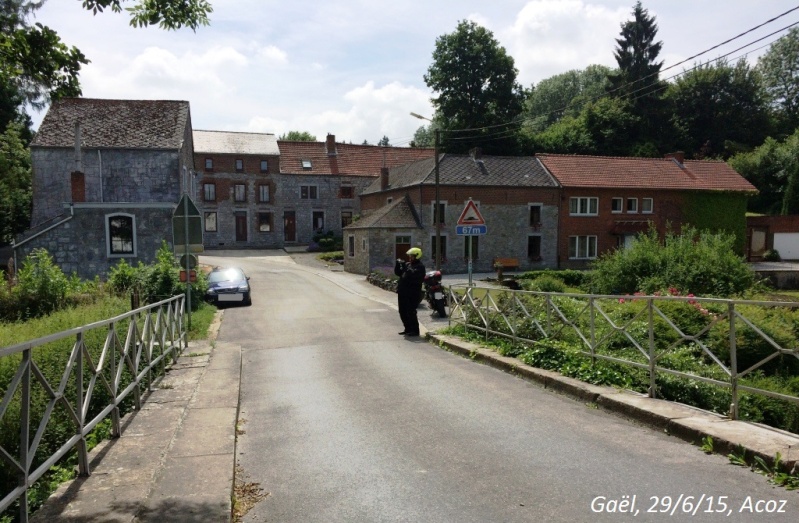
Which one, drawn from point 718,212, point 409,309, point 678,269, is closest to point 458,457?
point 409,309

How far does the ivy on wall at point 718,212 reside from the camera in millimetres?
42531

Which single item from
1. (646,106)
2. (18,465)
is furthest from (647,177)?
(18,465)

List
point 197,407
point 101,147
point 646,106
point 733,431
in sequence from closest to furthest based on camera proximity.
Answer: point 733,431 < point 197,407 < point 101,147 < point 646,106

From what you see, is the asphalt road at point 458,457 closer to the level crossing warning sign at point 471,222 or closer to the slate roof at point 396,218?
the level crossing warning sign at point 471,222

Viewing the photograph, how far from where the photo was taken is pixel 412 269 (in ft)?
43.9

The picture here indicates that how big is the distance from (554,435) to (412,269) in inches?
307

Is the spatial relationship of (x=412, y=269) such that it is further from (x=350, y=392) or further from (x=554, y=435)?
(x=554, y=435)

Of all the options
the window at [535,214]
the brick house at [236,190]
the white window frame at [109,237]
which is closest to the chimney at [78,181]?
the white window frame at [109,237]

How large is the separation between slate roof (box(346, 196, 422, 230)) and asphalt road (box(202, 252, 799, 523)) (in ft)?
87.7

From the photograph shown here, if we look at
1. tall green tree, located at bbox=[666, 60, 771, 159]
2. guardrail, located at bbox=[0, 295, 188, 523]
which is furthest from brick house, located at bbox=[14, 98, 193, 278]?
tall green tree, located at bbox=[666, 60, 771, 159]

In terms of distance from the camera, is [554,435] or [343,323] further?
[343,323]

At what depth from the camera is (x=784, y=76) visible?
6812 cm

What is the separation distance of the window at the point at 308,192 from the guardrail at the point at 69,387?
155 ft

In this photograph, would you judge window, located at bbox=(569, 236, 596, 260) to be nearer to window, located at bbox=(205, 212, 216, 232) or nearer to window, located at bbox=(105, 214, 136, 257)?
window, located at bbox=(105, 214, 136, 257)
